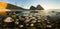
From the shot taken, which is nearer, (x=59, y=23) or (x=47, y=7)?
(x=59, y=23)

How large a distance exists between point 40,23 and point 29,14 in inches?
5.5

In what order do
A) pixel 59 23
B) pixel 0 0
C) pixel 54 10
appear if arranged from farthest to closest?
pixel 0 0, pixel 54 10, pixel 59 23

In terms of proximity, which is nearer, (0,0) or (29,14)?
(29,14)

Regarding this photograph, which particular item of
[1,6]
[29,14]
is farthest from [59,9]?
[1,6]

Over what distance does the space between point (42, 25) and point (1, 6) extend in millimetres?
477

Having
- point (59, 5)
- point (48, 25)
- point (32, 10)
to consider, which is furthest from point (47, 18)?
point (59, 5)

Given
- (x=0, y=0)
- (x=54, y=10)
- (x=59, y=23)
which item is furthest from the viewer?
(x=0, y=0)

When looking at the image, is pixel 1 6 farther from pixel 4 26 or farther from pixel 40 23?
pixel 40 23

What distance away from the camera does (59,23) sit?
1359 millimetres

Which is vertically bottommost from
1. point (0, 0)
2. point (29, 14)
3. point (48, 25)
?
point (48, 25)

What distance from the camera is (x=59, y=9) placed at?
1.50 m

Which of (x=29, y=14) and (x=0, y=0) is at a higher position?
(x=0, y=0)

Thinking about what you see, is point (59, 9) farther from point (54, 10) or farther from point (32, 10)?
point (32, 10)

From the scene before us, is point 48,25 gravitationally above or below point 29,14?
below
